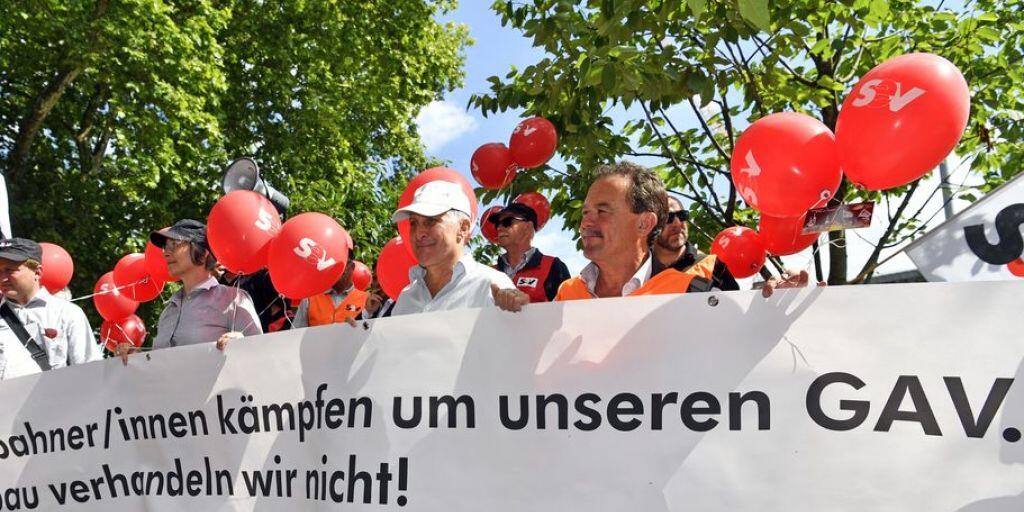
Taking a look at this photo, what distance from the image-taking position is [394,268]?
4492 millimetres

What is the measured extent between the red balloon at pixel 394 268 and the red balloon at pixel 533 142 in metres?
1.89

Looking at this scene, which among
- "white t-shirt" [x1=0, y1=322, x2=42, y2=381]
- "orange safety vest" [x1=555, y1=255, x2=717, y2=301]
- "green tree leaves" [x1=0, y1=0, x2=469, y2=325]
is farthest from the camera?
"green tree leaves" [x1=0, y1=0, x2=469, y2=325]

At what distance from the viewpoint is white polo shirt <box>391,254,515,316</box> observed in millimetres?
2920

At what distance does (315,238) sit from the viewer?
11.5 ft

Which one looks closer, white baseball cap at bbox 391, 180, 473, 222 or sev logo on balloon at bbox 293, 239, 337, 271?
white baseball cap at bbox 391, 180, 473, 222

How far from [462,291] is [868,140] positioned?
1461 mm

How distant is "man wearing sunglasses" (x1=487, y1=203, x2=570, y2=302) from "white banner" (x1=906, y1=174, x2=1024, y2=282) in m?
2.56

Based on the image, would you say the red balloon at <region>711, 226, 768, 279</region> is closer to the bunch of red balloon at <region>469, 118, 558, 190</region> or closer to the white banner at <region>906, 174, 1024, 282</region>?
the bunch of red balloon at <region>469, 118, 558, 190</region>

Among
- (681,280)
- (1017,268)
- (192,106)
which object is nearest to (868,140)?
(1017,268)

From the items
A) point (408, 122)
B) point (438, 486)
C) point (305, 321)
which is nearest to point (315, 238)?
point (305, 321)

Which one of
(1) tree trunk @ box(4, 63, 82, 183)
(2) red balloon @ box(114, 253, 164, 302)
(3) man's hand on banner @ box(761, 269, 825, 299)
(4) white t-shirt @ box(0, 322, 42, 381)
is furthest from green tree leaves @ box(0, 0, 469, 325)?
(3) man's hand on banner @ box(761, 269, 825, 299)

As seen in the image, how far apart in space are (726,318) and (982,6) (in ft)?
23.0

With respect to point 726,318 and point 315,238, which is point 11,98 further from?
point 726,318

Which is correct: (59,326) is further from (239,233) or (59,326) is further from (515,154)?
(515,154)
